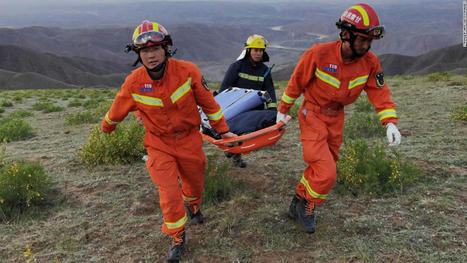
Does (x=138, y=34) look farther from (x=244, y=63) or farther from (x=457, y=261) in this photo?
(x=457, y=261)

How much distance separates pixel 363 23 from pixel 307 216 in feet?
6.79

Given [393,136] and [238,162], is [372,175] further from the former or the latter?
[238,162]

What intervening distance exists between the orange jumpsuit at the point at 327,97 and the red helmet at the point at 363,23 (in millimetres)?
292

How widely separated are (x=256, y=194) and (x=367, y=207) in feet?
4.59

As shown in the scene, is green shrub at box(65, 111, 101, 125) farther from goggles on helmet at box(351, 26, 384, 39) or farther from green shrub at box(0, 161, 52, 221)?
goggles on helmet at box(351, 26, 384, 39)

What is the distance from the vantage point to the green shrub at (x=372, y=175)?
4492mm

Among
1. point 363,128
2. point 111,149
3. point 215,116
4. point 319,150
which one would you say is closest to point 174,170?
point 215,116

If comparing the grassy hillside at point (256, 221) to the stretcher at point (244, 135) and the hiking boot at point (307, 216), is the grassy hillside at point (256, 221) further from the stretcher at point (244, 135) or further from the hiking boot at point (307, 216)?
the stretcher at point (244, 135)

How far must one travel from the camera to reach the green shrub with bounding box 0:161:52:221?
4374 mm

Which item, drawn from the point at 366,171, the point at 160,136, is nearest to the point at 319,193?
the point at 366,171

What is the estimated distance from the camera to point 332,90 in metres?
3.65

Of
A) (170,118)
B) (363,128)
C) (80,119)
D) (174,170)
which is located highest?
(170,118)

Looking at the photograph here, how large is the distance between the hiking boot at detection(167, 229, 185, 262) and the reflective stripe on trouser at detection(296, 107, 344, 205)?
1403 mm

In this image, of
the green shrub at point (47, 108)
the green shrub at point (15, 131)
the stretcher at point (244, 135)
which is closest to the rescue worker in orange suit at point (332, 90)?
the stretcher at point (244, 135)
